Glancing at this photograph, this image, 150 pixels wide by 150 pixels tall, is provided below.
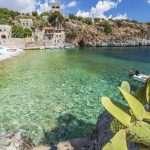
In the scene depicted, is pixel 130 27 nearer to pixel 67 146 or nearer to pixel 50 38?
pixel 50 38

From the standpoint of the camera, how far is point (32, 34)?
372 feet

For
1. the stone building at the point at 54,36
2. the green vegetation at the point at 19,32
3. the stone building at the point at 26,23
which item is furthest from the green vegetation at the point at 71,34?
the green vegetation at the point at 19,32

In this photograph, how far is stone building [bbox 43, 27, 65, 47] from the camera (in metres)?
113

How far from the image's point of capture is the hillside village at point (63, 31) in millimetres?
104500

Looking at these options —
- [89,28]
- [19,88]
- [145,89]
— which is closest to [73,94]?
[19,88]

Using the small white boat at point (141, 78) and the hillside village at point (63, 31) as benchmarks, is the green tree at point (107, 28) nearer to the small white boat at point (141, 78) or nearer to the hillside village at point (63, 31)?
the hillside village at point (63, 31)

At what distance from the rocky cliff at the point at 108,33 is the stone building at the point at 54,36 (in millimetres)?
5249

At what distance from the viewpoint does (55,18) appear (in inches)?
5153

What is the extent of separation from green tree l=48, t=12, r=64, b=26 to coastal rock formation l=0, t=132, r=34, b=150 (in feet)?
393

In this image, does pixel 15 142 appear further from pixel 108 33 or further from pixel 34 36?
pixel 108 33

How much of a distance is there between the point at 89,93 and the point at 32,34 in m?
91.5

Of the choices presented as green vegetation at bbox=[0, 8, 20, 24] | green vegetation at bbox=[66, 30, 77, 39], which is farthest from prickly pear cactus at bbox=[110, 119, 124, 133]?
green vegetation at bbox=[66, 30, 77, 39]

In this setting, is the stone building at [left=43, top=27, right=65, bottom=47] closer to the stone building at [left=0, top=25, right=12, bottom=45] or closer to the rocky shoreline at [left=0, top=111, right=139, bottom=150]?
the stone building at [left=0, top=25, right=12, bottom=45]

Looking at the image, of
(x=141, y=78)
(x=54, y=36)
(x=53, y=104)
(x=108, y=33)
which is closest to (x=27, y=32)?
(x=54, y=36)
